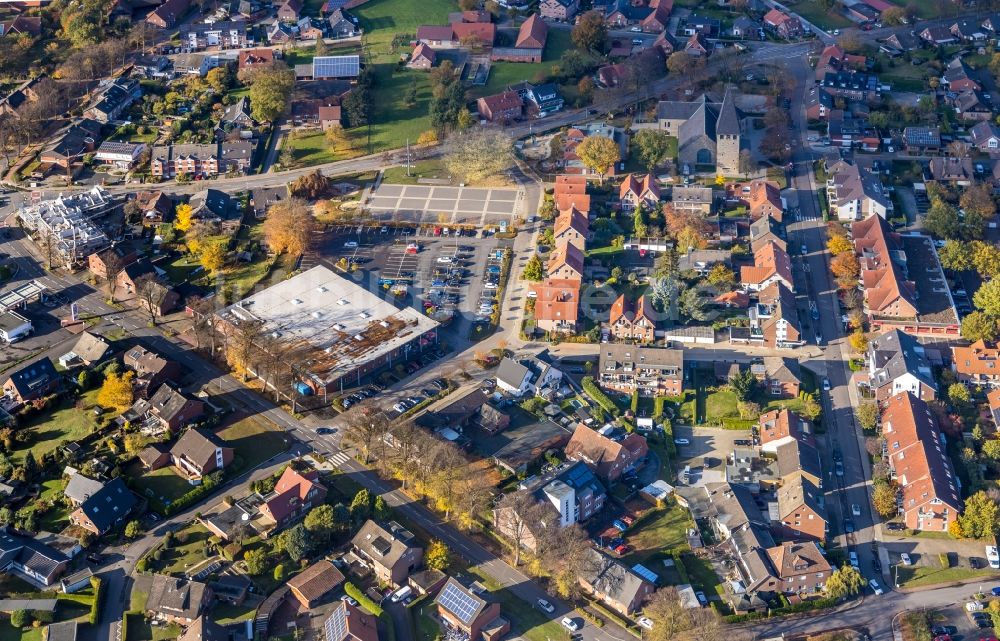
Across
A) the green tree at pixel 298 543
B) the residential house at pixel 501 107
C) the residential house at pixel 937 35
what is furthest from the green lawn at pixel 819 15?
the green tree at pixel 298 543

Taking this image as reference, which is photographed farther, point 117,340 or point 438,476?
point 117,340

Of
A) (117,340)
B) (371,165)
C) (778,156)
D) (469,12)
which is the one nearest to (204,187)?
(371,165)

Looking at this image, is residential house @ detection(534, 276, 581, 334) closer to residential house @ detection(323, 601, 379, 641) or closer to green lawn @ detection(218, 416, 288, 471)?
green lawn @ detection(218, 416, 288, 471)

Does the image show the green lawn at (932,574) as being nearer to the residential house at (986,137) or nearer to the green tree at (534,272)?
the green tree at (534,272)

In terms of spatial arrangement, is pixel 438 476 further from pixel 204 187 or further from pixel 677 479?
pixel 204 187

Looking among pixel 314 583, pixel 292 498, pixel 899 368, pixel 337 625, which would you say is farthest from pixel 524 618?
pixel 899 368

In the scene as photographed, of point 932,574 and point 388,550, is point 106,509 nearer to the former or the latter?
point 388,550
